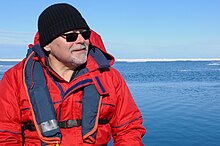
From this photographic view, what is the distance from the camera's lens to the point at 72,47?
244 cm

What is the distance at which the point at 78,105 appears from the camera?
99.7 inches

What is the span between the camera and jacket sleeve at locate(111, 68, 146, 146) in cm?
261

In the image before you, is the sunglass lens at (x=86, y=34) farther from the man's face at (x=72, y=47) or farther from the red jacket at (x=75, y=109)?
the red jacket at (x=75, y=109)

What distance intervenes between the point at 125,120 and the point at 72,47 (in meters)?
0.78

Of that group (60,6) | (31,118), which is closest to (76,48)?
(60,6)

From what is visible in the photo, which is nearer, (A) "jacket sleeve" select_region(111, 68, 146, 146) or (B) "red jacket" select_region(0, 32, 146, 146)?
(B) "red jacket" select_region(0, 32, 146, 146)

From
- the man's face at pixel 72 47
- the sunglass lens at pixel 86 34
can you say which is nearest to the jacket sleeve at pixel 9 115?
the man's face at pixel 72 47

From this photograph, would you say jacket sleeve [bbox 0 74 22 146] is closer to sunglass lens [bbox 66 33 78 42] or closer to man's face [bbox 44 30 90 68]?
man's face [bbox 44 30 90 68]

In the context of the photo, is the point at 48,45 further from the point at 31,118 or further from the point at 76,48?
the point at 31,118

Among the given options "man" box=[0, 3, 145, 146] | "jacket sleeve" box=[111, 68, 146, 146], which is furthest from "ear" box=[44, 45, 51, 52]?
"jacket sleeve" box=[111, 68, 146, 146]

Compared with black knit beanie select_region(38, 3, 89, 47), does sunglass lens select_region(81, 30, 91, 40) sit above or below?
below

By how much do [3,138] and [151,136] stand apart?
277 inches

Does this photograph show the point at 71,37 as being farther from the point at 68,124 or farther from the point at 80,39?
the point at 68,124

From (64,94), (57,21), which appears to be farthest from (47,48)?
(64,94)
